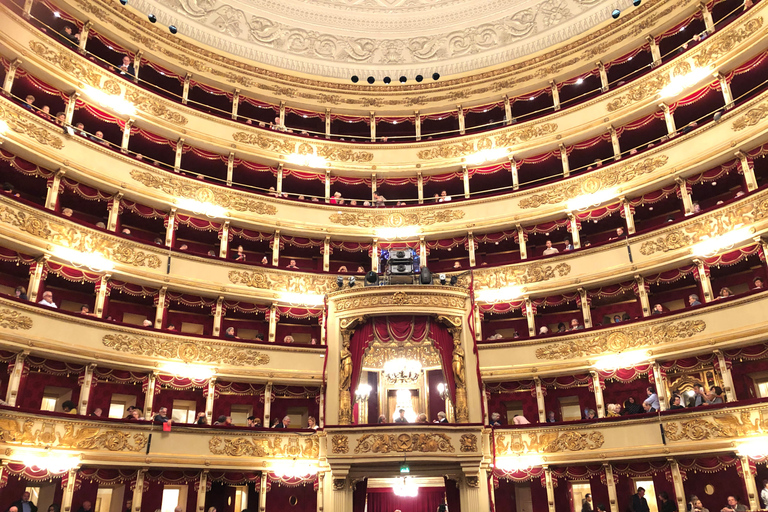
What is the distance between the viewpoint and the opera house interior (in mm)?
17281

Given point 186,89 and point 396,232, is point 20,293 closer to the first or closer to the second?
point 186,89

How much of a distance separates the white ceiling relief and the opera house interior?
112 millimetres

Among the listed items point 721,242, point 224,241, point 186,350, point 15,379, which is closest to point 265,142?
point 224,241

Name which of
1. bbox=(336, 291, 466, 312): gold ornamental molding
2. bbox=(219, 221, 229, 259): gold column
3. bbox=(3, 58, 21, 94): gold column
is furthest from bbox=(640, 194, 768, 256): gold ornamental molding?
bbox=(3, 58, 21, 94): gold column

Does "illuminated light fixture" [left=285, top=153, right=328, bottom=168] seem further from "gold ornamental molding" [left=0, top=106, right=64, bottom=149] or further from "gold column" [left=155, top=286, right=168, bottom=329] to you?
"gold ornamental molding" [left=0, top=106, right=64, bottom=149]

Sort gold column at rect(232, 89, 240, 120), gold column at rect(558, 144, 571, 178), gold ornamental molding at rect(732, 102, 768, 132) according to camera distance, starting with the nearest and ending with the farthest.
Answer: gold ornamental molding at rect(732, 102, 768, 132) → gold column at rect(558, 144, 571, 178) → gold column at rect(232, 89, 240, 120)

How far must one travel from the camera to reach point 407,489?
20.1 m

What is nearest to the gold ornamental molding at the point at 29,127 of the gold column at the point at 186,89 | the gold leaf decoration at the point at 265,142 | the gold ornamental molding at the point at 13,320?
the gold ornamental molding at the point at 13,320

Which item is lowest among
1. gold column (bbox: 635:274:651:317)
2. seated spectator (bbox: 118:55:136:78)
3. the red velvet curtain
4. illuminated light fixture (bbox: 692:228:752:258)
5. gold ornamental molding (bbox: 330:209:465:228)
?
the red velvet curtain

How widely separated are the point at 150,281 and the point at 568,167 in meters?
17.3

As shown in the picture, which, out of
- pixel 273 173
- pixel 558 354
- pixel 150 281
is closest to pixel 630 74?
pixel 558 354

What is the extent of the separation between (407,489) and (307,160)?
47.2 feet

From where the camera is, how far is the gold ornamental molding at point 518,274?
22.1 metres

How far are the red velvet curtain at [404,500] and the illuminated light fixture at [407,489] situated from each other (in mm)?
119
